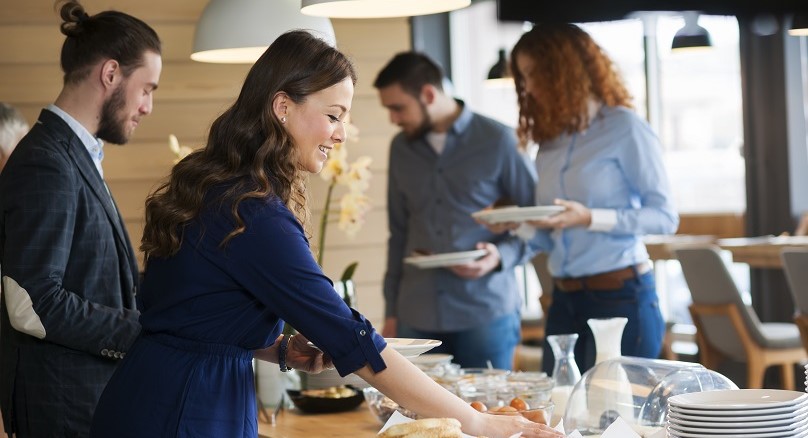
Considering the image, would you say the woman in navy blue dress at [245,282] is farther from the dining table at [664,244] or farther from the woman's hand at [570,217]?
the dining table at [664,244]

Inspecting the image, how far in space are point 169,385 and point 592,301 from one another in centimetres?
169

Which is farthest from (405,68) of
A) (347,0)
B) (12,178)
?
(12,178)

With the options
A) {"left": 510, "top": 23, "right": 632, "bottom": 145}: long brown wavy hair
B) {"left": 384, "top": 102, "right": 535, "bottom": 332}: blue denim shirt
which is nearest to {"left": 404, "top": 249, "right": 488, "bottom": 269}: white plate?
{"left": 384, "top": 102, "right": 535, "bottom": 332}: blue denim shirt

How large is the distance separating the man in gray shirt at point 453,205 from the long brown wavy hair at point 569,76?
0.54 m

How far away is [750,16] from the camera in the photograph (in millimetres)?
826

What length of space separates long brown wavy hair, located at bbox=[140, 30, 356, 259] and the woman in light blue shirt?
4.68 feet

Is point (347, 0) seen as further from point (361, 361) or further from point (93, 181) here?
point (361, 361)

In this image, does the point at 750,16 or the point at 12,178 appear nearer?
the point at 750,16

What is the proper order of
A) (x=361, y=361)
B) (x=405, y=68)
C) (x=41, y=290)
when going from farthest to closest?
(x=405, y=68), (x=41, y=290), (x=361, y=361)

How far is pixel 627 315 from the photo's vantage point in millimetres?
3293

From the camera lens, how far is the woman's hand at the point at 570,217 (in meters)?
3.28

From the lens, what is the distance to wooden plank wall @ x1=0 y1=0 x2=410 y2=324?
4.25 metres

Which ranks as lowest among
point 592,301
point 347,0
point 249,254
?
point 592,301

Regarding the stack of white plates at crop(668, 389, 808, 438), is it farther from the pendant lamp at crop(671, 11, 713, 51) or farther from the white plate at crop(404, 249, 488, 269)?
the pendant lamp at crop(671, 11, 713, 51)
